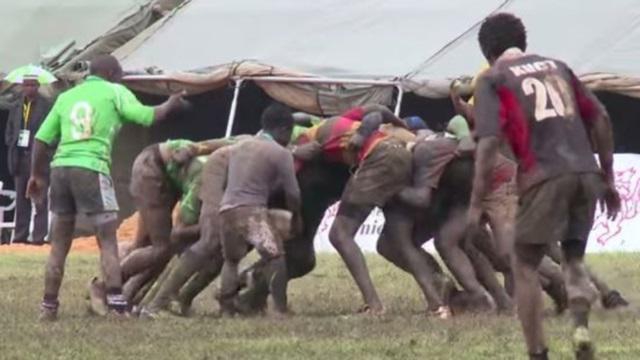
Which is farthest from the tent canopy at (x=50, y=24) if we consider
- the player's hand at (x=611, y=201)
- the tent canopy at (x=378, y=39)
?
the player's hand at (x=611, y=201)

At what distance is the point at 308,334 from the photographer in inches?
473

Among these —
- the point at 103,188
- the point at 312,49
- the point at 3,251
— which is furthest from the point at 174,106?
the point at 312,49

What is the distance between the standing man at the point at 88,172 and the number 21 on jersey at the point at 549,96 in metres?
3.91

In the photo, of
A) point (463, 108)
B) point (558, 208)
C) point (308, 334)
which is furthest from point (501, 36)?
point (463, 108)

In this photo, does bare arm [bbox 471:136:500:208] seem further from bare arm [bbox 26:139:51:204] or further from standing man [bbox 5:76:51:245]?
standing man [bbox 5:76:51:245]

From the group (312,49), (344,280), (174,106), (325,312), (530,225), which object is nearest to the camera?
(530,225)

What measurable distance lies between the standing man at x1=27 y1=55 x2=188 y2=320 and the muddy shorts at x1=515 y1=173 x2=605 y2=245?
3.96 metres

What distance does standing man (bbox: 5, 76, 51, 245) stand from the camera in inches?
948

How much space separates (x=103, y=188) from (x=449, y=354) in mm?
3564

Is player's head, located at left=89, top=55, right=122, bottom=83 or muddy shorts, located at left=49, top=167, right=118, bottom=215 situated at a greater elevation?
player's head, located at left=89, top=55, right=122, bottom=83

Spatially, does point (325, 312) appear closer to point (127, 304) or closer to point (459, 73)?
point (127, 304)

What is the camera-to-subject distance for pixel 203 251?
1377 cm

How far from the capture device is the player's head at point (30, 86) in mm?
23422

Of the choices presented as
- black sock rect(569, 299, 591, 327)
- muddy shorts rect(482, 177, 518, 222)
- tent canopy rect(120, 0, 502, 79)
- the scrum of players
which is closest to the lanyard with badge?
tent canopy rect(120, 0, 502, 79)
